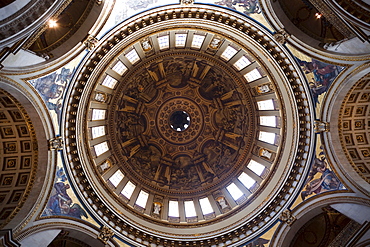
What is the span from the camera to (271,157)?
69.1 feet

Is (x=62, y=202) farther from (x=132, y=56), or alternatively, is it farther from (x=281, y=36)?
(x=281, y=36)

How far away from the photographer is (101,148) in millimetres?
22172

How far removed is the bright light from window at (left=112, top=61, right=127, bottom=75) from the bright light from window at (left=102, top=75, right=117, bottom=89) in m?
0.78

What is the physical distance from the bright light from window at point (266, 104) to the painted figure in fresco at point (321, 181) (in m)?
5.72

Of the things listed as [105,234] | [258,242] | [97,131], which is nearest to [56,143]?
[97,131]

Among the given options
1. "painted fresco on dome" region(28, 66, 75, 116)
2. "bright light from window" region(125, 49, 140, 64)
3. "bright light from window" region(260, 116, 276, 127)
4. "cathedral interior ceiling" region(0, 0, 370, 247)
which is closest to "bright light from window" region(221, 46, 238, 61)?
"cathedral interior ceiling" region(0, 0, 370, 247)

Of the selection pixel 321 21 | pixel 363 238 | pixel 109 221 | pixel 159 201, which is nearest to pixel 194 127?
pixel 159 201

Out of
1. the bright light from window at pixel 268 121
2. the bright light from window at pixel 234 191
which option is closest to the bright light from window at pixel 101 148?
the bright light from window at pixel 234 191

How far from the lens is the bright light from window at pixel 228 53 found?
20.2 meters

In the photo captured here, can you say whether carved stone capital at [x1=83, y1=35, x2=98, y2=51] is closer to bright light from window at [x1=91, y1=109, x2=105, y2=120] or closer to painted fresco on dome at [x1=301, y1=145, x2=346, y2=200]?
bright light from window at [x1=91, y1=109, x2=105, y2=120]

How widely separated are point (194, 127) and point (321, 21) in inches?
624

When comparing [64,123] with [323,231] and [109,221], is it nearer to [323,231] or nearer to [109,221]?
[109,221]

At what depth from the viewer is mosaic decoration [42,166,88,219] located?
15.6m

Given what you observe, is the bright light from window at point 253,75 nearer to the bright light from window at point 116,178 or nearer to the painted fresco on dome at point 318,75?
the painted fresco on dome at point 318,75
